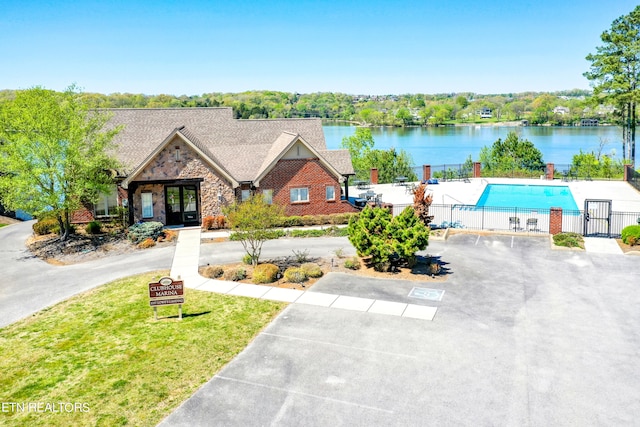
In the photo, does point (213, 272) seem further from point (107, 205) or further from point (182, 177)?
point (107, 205)

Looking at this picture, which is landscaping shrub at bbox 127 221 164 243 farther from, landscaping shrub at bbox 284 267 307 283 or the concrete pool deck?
the concrete pool deck

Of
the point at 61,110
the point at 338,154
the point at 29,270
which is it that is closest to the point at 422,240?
the point at 338,154

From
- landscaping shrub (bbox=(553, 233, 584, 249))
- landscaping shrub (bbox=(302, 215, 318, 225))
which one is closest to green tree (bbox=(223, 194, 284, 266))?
landscaping shrub (bbox=(302, 215, 318, 225))

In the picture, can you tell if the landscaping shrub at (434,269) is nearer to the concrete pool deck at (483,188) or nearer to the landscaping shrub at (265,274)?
the landscaping shrub at (265,274)

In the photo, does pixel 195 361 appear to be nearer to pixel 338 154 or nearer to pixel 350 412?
pixel 350 412

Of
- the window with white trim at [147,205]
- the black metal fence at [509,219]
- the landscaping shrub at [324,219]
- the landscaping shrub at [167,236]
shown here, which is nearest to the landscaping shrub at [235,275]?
the landscaping shrub at [167,236]

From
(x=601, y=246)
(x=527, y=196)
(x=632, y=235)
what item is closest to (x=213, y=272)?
(x=601, y=246)

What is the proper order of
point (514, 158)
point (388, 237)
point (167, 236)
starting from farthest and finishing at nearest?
point (514, 158) < point (167, 236) < point (388, 237)
